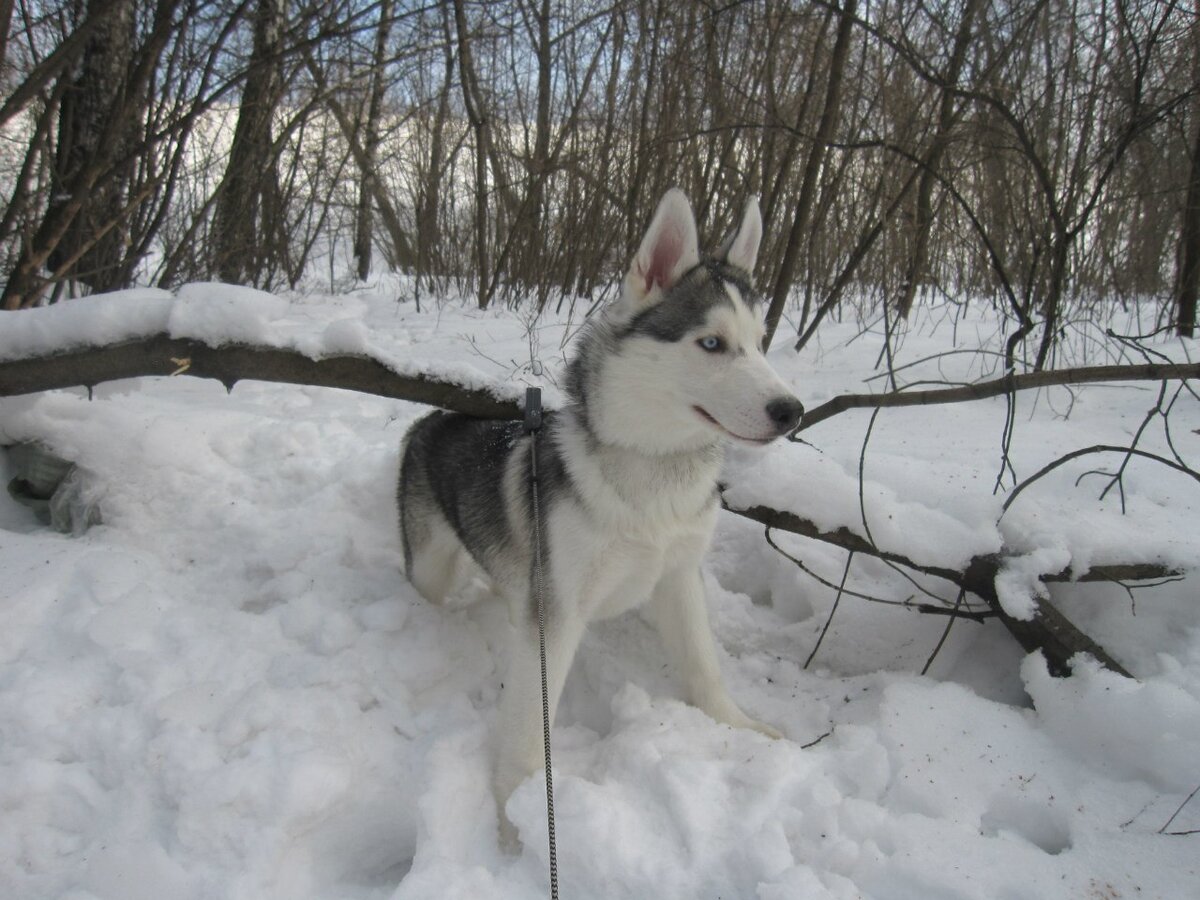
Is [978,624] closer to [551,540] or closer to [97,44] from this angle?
[551,540]

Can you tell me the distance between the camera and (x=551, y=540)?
2242 millimetres

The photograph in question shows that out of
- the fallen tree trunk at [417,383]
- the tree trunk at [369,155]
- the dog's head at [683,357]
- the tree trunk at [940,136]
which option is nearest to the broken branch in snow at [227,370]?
the fallen tree trunk at [417,383]

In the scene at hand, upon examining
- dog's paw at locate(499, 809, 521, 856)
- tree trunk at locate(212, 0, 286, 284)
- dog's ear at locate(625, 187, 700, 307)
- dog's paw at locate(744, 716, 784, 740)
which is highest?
tree trunk at locate(212, 0, 286, 284)

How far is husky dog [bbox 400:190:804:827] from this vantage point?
6.69ft

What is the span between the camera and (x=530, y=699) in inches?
86.1

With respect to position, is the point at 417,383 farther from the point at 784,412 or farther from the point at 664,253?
the point at 784,412

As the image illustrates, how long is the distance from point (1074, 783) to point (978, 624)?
0.82 meters

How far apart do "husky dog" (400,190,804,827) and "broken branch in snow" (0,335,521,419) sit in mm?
621

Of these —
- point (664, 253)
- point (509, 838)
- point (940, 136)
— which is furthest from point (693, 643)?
point (940, 136)

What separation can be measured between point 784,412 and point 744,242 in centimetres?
90

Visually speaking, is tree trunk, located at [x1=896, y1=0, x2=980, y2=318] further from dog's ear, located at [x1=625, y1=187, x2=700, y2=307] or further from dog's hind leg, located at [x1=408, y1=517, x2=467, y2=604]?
dog's hind leg, located at [x1=408, y1=517, x2=467, y2=604]

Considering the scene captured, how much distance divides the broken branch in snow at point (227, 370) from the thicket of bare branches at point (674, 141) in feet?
4.83

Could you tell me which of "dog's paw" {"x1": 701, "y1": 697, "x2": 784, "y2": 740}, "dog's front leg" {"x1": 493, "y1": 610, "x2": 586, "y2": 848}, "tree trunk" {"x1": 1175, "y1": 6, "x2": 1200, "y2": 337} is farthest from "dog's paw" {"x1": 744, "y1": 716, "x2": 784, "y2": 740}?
"tree trunk" {"x1": 1175, "y1": 6, "x2": 1200, "y2": 337}

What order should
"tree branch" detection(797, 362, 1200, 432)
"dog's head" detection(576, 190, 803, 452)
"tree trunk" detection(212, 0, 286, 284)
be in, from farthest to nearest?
"tree trunk" detection(212, 0, 286, 284)
"tree branch" detection(797, 362, 1200, 432)
"dog's head" detection(576, 190, 803, 452)
